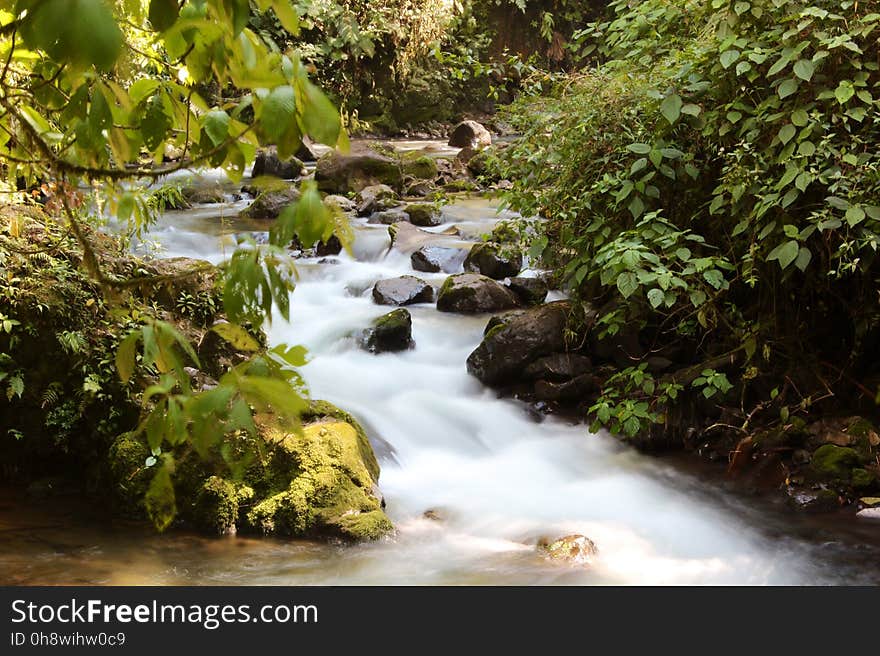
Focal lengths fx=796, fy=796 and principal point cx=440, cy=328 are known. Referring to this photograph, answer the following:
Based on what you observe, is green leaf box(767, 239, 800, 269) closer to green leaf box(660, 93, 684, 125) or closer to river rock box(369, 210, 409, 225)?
green leaf box(660, 93, 684, 125)

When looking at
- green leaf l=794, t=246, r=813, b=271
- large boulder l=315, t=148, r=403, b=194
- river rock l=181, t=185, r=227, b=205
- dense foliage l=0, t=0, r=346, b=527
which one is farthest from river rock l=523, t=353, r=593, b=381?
river rock l=181, t=185, r=227, b=205

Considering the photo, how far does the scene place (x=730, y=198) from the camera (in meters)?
4.48

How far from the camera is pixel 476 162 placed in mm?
12617

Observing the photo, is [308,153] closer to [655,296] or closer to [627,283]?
[627,283]

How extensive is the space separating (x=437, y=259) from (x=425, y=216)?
178 cm

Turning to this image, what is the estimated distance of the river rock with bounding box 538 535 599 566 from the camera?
146 inches

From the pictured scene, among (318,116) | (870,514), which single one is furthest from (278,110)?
(870,514)

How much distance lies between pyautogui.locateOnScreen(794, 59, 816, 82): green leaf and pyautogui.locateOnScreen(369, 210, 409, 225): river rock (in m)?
6.40

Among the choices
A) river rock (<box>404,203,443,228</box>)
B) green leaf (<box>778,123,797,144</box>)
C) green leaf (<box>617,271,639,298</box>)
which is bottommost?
green leaf (<box>617,271,639,298</box>)

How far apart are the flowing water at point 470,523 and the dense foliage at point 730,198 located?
1.56 ft

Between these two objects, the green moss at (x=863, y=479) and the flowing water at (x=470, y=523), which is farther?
the green moss at (x=863, y=479)

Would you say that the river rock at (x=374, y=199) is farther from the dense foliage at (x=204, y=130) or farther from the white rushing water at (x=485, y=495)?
the dense foliage at (x=204, y=130)

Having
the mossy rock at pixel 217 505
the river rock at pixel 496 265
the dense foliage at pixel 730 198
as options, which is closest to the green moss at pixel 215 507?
the mossy rock at pixel 217 505

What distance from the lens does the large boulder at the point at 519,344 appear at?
219 inches
